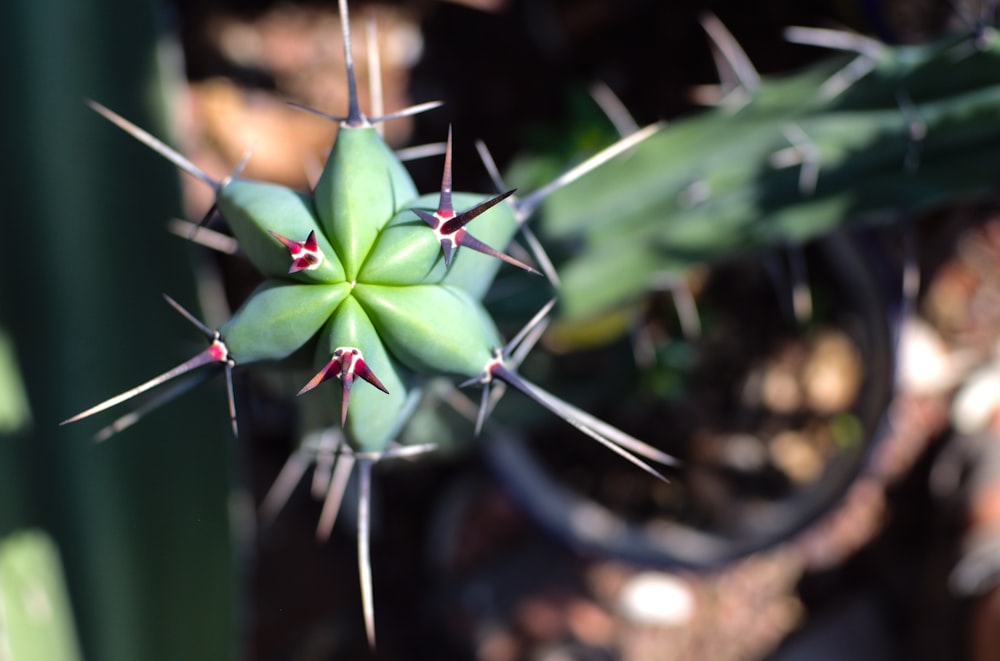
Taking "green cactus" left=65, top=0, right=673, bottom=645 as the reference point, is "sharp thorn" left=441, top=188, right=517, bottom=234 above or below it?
above

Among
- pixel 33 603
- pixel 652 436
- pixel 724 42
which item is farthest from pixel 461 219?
pixel 652 436

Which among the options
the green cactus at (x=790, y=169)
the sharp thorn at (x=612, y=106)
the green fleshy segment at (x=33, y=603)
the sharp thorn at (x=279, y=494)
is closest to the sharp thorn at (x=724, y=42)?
the sharp thorn at (x=612, y=106)

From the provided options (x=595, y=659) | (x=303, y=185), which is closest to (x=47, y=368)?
A: (x=303, y=185)

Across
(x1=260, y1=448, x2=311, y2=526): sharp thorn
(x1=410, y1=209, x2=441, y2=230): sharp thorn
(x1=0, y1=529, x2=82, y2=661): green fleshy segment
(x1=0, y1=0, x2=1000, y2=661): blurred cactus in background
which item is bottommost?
(x1=260, y1=448, x2=311, y2=526): sharp thorn

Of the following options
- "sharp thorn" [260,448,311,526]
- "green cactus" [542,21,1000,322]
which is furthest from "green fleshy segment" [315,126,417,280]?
"sharp thorn" [260,448,311,526]

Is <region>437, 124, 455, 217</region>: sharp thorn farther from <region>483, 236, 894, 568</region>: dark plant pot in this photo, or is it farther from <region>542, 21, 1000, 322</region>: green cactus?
<region>483, 236, 894, 568</region>: dark plant pot

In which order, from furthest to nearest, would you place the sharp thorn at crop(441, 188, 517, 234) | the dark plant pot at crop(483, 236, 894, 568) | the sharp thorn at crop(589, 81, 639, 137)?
1. the dark plant pot at crop(483, 236, 894, 568)
2. the sharp thorn at crop(589, 81, 639, 137)
3. the sharp thorn at crop(441, 188, 517, 234)

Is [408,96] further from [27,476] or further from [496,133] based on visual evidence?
[27,476]
